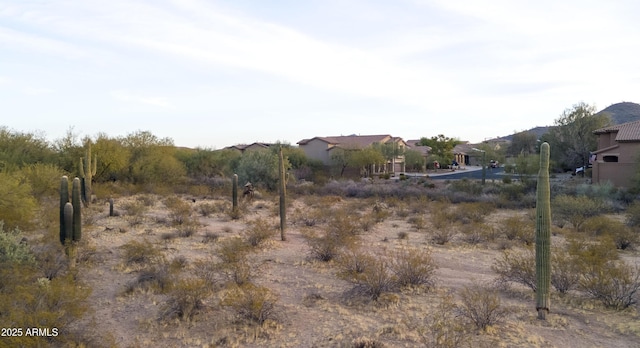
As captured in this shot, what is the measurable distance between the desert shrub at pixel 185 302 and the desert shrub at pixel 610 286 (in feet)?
23.1

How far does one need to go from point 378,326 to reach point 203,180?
107ft

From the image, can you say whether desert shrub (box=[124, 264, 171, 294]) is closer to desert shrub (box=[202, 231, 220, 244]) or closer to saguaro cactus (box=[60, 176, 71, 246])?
saguaro cactus (box=[60, 176, 71, 246])

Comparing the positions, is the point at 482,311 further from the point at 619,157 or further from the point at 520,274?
the point at 619,157

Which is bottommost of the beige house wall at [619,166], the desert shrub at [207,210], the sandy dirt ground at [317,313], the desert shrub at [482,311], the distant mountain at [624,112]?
the sandy dirt ground at [317,313]

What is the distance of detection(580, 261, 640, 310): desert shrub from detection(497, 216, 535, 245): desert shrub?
17.8ft

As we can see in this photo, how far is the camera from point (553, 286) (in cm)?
941

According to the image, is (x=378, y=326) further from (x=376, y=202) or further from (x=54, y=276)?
(x=376, y=202)

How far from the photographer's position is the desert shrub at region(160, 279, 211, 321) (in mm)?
7617

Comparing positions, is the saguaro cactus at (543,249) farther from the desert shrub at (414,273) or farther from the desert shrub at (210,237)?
the desert shrub at (210,237)

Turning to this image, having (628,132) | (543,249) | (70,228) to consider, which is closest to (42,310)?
(70,228)

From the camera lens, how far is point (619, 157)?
33625 mm

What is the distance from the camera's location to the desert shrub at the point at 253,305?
7.31m

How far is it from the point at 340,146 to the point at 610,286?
47.4 metres

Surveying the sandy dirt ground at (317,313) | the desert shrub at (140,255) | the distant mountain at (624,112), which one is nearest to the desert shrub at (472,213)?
the sandy dirt ground at (317,313)
